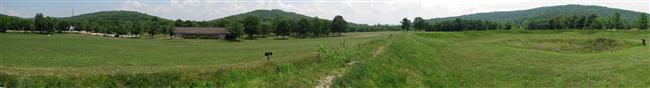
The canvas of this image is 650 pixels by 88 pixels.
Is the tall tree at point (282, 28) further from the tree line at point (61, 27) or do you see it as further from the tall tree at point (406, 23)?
the tall tree at point (406, 23)

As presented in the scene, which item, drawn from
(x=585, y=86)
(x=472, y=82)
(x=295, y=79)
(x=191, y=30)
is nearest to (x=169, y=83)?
(x=295, y=79)

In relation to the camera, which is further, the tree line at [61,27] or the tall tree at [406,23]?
the tall tree at [406,23]

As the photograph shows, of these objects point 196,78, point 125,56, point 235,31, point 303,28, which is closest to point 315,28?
point 303,28

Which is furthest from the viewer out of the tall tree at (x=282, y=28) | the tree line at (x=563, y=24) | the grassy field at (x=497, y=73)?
the tree line at (x=563, y=24)

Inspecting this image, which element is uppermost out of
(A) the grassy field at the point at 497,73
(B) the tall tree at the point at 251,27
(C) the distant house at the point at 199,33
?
(B) the tall tree at the point at 251,27

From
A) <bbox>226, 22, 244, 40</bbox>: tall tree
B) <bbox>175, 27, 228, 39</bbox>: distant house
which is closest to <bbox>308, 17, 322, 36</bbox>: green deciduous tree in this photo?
<bbox>175, 27, 228, 39</bbox>: distant house

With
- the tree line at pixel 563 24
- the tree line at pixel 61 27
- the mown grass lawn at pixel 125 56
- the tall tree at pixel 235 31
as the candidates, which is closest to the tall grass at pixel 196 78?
the mown grass lawn at pixel 125 56

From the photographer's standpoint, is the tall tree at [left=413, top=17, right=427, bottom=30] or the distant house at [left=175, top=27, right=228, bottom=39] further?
the tall tree at [left=413, top=17, right=427, bottom=30]

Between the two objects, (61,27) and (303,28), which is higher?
(61,27)

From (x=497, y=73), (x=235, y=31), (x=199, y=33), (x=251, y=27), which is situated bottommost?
(x=497, y=73)

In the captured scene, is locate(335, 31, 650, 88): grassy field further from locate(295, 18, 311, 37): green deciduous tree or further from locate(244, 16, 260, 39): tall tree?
locate(295, 18, 311, 37): green deciduous tree

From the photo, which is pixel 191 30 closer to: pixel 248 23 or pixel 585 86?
pixel 248 23

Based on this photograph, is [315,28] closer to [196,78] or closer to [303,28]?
[303,28]

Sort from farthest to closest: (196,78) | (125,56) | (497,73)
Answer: (125,56) → (497,73) → (196,78)
